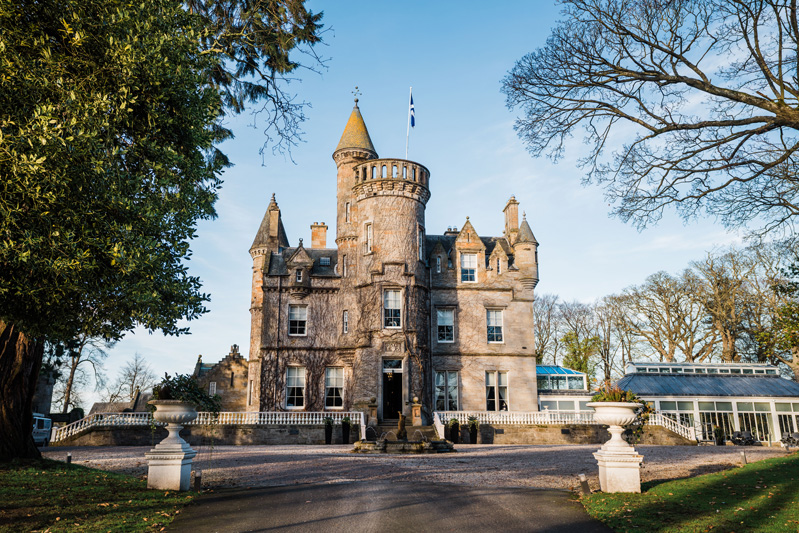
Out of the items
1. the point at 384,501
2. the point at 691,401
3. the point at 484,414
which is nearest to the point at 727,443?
the point at 691,401

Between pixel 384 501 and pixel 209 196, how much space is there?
6.15 meters

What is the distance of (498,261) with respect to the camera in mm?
34594

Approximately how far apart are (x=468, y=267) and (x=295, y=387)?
11.8m

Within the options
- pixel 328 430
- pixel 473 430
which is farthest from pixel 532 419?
pixel 328 430

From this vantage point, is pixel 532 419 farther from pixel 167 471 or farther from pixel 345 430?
pixel 167 471

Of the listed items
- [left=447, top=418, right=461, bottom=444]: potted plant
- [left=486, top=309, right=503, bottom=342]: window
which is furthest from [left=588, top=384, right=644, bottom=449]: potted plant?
[left=486, top=309, right=503, bottom=342]: window

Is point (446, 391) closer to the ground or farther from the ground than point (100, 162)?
closer to the ground

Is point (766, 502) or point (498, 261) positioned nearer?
point (766, 502)

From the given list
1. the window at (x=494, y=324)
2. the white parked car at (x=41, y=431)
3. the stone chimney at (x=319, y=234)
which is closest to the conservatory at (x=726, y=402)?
the window at (x=494, y=324)

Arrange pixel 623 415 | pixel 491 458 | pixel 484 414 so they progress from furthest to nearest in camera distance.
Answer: pixel 484 414 → pixel 491 458 → pixel 623 415

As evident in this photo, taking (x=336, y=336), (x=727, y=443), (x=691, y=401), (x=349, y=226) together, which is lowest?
(x=727, y=443)

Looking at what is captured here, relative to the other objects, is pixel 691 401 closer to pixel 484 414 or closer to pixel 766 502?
pixel 484 414

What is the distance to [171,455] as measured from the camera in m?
10.6

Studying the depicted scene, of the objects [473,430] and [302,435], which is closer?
[302,435]
